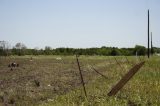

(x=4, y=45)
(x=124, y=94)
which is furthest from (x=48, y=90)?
(x=4, y=45)

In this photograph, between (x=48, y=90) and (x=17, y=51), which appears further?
(x=17, y=51)

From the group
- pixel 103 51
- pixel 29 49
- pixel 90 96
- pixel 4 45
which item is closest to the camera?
pixel 90 96

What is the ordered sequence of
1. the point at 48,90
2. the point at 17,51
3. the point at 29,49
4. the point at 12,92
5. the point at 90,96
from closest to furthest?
the point at 90,96 → the point at 12,92 → the point at 48,90 → the point at 17,51 → the point at 29,49

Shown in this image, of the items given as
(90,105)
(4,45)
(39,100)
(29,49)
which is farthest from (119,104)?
(29,49)

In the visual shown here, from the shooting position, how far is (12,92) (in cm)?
1186

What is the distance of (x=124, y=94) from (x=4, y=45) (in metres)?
66.7

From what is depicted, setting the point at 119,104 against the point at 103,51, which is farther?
the point at 103,51

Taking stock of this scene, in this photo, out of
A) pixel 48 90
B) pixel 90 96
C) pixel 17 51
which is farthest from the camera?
pixel 17 51

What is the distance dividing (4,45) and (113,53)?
166 feet

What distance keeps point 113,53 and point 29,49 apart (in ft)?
94.9

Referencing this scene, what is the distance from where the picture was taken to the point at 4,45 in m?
75.2

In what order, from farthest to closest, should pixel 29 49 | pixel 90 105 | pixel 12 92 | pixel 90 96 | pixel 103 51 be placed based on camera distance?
pixel 103 51, pixel 29 49, pixel 12 92, pixel 90 96, pixel 90 105

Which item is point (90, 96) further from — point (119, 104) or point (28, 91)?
point (28, 91)

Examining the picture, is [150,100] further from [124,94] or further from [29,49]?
[29,49]
